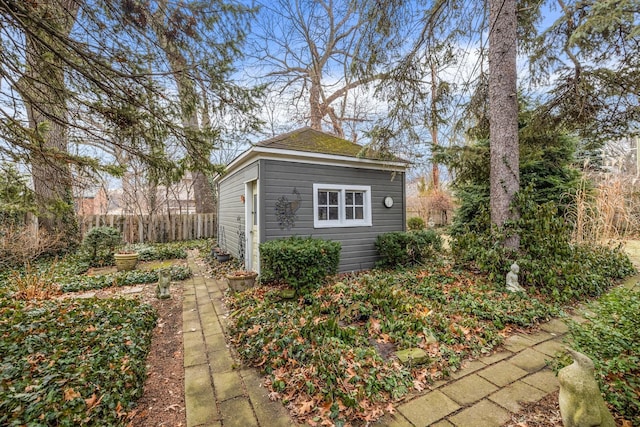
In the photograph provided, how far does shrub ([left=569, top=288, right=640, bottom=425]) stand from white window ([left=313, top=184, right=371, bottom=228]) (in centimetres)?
430

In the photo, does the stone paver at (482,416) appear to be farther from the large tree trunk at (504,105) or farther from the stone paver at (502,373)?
the large tree trunk at (504,105)

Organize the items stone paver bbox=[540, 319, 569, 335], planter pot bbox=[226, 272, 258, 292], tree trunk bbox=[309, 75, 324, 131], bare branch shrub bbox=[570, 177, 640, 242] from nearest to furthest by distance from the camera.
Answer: stone paver bbox=[540, 319, 569, 335] < planter pot bbox=[226, 272, 258, 292] < bare branch shrub bbox=[570, 177, 640, 242] < tree trunk bbox=[309, 75, 324, 131]

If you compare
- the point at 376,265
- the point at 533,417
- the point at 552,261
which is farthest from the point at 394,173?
the point at 533,417

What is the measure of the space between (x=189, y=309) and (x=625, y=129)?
885cm

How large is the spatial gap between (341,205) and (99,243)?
21.0 ft

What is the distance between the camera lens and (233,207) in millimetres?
8016

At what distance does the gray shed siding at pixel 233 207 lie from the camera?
6606 millimetres

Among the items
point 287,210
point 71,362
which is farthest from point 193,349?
point 287,210

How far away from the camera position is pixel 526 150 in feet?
20.7

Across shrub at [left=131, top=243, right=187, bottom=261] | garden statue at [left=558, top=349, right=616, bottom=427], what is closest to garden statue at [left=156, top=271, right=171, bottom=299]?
shrub at [left=131, top=243, right=187, bottom=261]

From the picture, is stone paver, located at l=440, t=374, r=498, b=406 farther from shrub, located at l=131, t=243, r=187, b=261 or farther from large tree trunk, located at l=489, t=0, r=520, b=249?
shrub, located at l=131, t=243, r=187, b=261

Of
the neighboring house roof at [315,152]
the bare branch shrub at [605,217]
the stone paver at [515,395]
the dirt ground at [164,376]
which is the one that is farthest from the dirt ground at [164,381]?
the bare branch shrub at [605,217]

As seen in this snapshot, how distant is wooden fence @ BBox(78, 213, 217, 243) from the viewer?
10047mm

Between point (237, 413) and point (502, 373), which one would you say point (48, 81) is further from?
point (502, 373)
